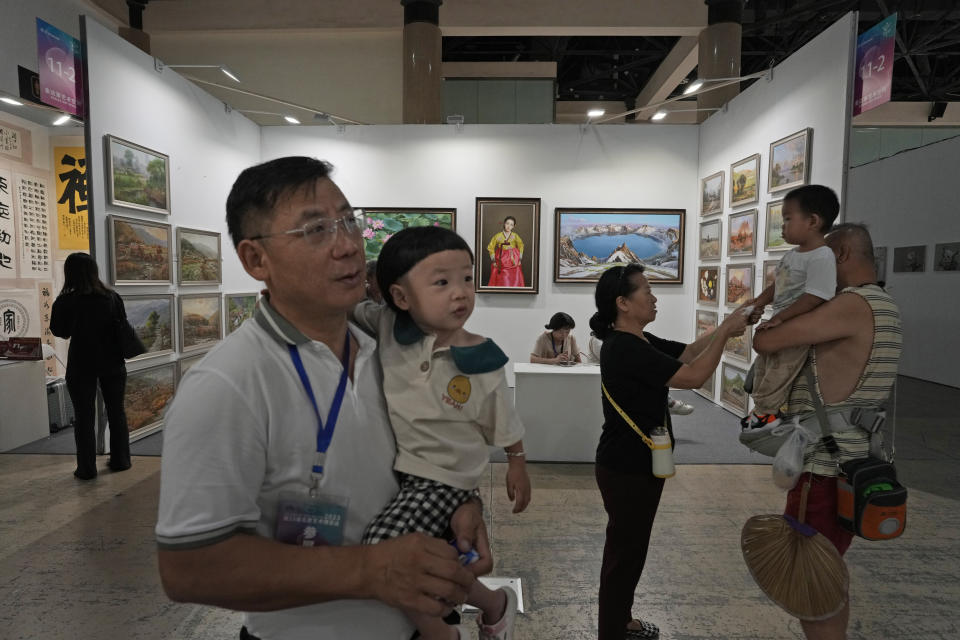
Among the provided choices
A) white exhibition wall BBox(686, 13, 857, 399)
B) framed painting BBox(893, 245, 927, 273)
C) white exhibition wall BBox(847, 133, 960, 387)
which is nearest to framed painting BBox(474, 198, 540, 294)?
white exhibition wall BBox(686, 13, 857, 399)

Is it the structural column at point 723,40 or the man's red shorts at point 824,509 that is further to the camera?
the structural column at point 723,40

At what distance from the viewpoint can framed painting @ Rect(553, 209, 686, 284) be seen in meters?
8.77

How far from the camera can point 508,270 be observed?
8859 mm

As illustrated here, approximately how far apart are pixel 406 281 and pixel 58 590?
3365 millimetres

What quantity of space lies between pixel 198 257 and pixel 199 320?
2.74ft

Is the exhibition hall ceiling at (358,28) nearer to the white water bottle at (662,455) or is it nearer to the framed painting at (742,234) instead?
the framed painting at (742,234)

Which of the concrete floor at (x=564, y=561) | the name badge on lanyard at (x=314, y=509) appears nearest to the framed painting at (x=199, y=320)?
the concrete floor at (x=564, y=561)

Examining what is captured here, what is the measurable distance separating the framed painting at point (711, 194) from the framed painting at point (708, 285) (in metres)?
0.87

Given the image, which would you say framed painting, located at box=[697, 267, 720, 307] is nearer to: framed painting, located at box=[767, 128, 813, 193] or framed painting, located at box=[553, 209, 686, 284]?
framed painting, located at box=[553, 209, 686, 284]

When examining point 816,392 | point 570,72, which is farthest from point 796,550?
point 570,72

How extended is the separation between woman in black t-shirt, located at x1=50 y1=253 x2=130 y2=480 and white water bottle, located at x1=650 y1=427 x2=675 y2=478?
16.2 feet

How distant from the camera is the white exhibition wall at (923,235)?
9.30 m

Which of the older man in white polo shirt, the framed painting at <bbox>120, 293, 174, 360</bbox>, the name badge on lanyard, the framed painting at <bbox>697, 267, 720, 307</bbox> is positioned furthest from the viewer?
the framed painting at <bbox>697, 267, 720, 307</bbox>

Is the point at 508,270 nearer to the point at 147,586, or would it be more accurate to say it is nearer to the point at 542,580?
the point at 542,580
